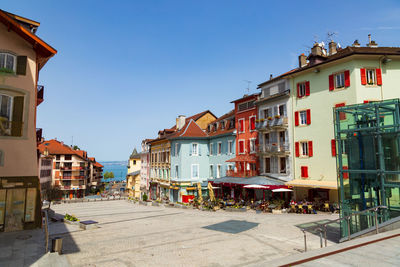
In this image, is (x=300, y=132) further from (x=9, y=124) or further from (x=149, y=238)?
(x=9, y=124)

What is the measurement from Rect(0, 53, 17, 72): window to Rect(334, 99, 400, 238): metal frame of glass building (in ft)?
58.6

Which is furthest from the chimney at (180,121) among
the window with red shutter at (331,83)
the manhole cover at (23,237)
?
the manhole cover at (23,237)

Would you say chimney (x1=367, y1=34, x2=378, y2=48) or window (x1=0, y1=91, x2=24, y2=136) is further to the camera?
chimney (x1=367, y1=34, x2=378, y2=48)

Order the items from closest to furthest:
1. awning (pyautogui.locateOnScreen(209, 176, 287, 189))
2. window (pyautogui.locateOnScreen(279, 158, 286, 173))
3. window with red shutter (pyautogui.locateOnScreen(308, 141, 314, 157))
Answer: window with red shutter (pyautogui.locateOnScreen(308, 141, 314, 157)) < awning (pyautogui.locateOnScreen(209, 176, 287, 189)) < window (pyautogui.locateOnScreen(279, 158, 286, 173))

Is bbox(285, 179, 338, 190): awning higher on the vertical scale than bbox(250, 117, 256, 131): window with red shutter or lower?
lower

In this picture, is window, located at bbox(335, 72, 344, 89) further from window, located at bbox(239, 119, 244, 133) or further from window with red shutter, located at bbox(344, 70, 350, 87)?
window, located at bbox(239, 119, 244, 133)

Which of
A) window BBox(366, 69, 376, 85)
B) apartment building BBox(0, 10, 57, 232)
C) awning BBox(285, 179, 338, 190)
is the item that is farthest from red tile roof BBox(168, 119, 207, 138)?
apartment building BBox(0, 10, 57, 232)

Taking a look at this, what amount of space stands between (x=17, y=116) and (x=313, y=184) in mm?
22081

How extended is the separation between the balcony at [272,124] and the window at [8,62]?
2220cm

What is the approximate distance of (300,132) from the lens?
85.8 feet

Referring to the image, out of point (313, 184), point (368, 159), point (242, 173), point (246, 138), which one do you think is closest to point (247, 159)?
point (242, 173)

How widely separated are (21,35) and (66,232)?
11791 millimetres

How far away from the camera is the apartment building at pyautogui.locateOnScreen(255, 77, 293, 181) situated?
89.5ft

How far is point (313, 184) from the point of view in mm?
23078
